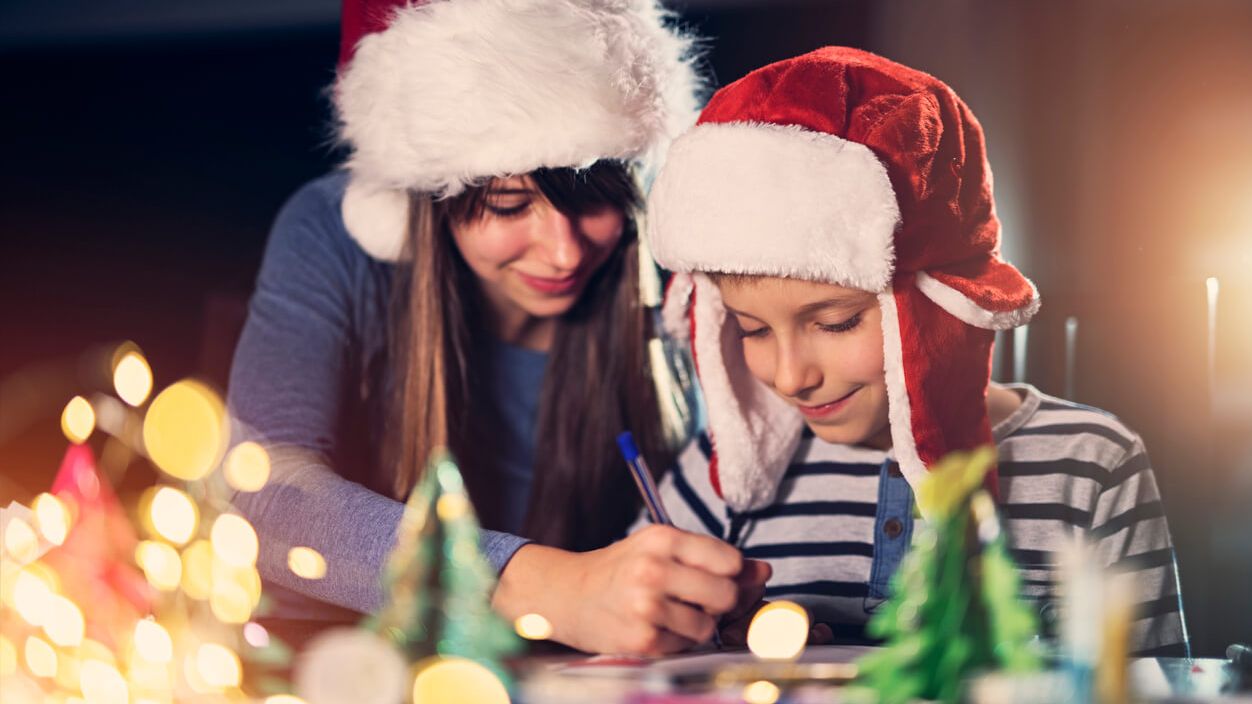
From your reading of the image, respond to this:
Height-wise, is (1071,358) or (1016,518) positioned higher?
(1071,358)

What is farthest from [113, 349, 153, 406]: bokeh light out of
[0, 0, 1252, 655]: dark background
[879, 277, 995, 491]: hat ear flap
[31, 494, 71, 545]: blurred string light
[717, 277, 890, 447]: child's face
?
[879, 277, 995, 491]: hat ear flap

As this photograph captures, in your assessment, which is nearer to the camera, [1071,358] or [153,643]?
[153,643]

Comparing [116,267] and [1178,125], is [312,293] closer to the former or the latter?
[116,267]

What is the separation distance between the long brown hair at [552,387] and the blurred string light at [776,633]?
0.71 feet

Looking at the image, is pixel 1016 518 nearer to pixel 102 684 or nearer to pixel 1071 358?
pixel 1071 358

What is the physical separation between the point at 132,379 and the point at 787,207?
686mm

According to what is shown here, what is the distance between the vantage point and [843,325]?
715 mm

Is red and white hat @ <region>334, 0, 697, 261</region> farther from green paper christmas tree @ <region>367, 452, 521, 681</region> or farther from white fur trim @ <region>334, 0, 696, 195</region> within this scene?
green paper christmas tree @ <region>367, 452, 521, 681</region>

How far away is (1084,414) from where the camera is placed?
81 cm

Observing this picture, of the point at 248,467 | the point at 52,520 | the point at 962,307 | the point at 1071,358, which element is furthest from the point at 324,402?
the point at 1071,358

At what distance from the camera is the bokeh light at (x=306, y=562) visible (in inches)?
29.7

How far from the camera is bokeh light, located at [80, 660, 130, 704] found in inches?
20.7

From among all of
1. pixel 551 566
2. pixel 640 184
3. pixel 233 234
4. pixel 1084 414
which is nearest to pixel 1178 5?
pixel 1084 414

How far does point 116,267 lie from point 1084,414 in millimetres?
973
